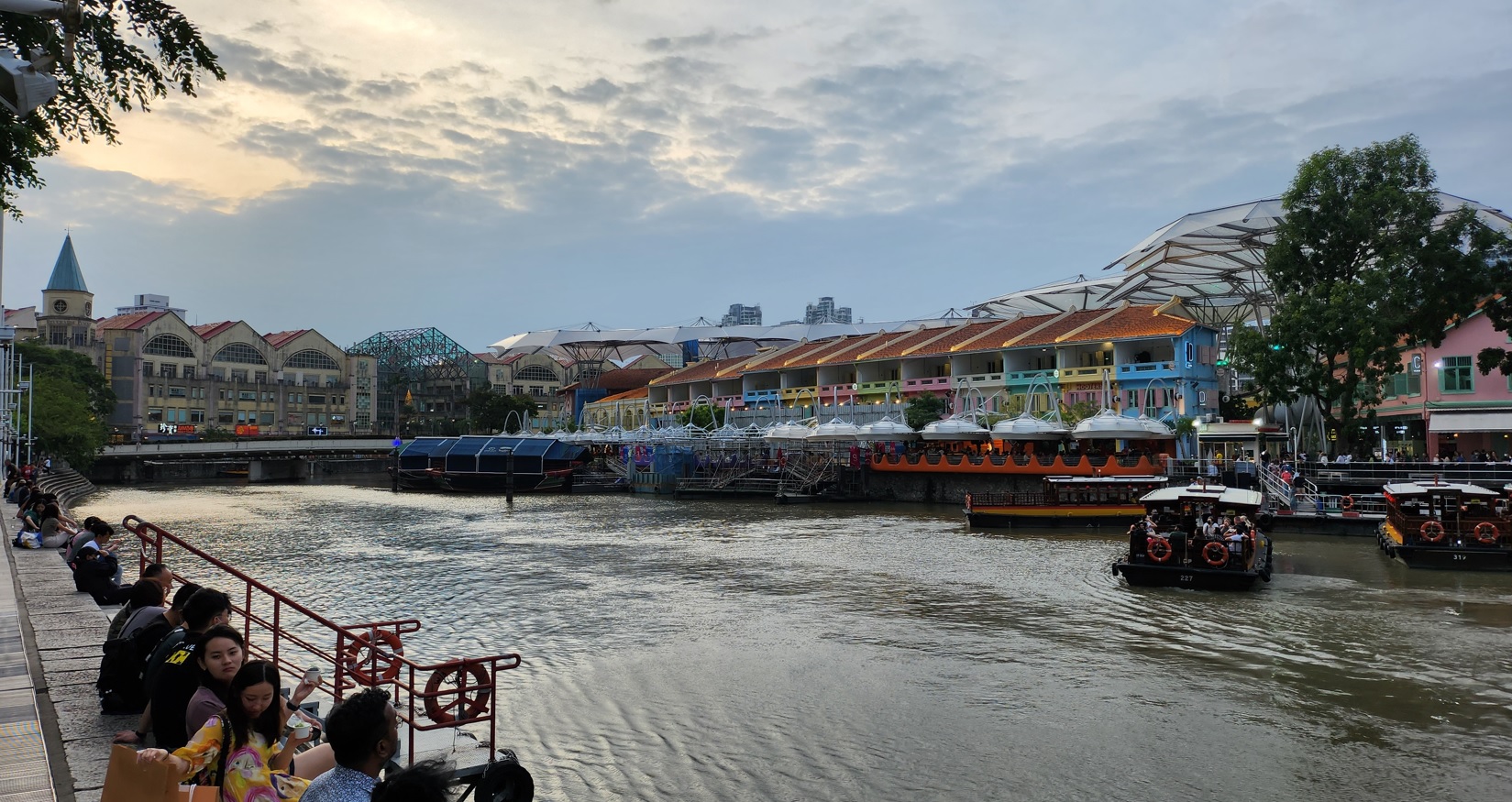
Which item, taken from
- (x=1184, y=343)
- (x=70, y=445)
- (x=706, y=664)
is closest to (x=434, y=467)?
(x=70, y=445)

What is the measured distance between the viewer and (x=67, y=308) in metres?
100

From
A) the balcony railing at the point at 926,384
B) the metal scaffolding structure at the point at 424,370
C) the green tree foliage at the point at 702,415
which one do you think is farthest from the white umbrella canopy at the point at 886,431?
the metal scaffolding structure at the point at 424,370

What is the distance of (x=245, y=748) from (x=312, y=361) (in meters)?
119

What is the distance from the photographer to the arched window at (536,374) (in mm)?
132150

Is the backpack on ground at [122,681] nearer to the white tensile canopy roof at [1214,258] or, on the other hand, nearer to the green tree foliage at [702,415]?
the white tensile canopy roof at [1214,258]

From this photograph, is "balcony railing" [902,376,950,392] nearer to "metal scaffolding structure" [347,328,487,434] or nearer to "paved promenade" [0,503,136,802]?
"paved promenade" [0,503,136,802]

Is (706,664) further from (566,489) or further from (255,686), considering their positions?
(566,489)

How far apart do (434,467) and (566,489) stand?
1092cm

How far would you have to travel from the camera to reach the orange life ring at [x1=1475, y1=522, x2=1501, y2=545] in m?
25.3

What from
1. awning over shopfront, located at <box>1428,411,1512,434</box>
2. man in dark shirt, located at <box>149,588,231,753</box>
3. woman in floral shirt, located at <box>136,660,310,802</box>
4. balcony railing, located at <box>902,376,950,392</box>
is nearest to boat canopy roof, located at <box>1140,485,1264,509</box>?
awning over shopfront, located at <box>1428,411,1512,434</box>

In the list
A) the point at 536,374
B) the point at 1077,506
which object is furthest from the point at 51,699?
the point at 536,374

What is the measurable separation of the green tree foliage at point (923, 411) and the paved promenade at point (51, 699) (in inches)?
1849

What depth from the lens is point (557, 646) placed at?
17.0 metres

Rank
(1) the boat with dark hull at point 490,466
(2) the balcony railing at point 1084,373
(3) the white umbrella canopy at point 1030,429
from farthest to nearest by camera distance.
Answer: (1) the boat with dark hull at point 490,466 < (2) the balcony railing at point 1084,373 < (3) the white umbrella canopy at point 1030,429
